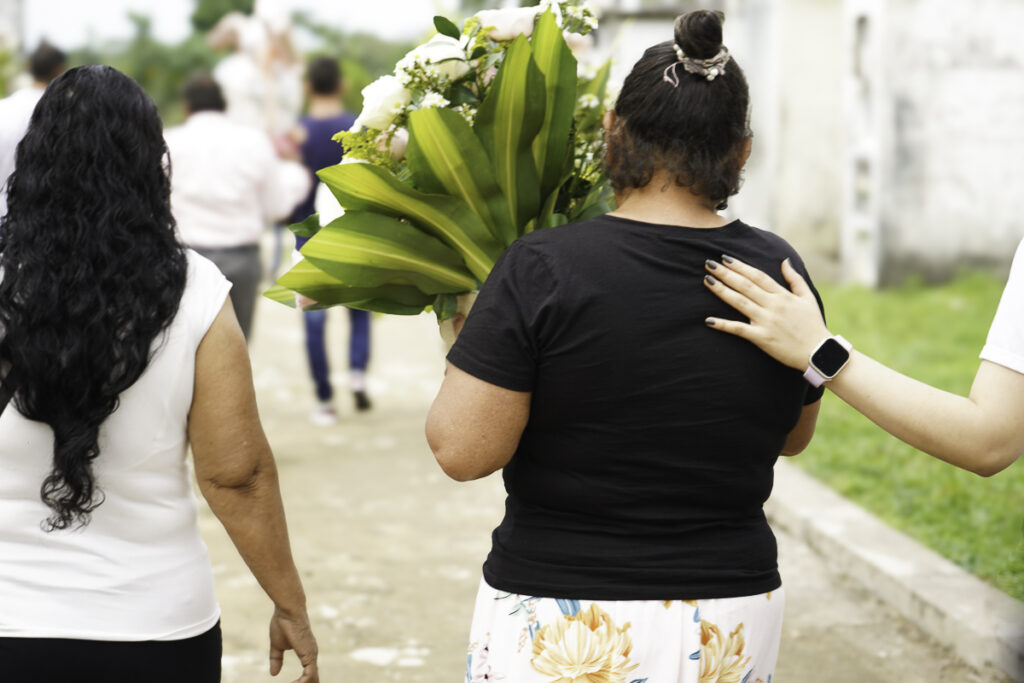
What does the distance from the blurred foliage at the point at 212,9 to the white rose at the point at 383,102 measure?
2572 inches

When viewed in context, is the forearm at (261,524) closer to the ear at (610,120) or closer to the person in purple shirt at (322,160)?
the ear at (610,120)

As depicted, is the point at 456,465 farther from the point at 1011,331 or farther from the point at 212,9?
the point at 212,9

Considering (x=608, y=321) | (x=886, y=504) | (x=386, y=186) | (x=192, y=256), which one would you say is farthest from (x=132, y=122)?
(x=886, y=504)

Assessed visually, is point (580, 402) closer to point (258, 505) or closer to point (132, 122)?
point (258, 505)

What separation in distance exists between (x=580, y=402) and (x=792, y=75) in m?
13.8

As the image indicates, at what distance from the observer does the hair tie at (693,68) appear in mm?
2104

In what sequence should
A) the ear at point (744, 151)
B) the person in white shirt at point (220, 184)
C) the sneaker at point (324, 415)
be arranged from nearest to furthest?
the ear at point (744, 151) → the person in white shirt at point (220, 184) → the sneaker at point (324, 415)

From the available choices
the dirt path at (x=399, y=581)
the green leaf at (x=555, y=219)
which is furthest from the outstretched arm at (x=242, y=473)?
the dirt path at (x=399, y=581)

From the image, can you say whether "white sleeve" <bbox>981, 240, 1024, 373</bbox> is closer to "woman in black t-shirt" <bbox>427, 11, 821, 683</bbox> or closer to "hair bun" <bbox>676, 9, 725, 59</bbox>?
"woman in black t-shirt" <bbox>427, 11, 821, 683</bbox>

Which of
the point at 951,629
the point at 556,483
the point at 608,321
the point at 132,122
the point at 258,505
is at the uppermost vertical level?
the point at 132,122

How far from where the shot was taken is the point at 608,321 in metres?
2.05

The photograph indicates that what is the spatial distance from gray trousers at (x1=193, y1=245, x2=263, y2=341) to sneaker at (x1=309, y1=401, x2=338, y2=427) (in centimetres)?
145

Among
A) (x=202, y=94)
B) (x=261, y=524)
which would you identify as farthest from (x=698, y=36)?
(x=202, y=94)

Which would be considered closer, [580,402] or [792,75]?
[580,402]
